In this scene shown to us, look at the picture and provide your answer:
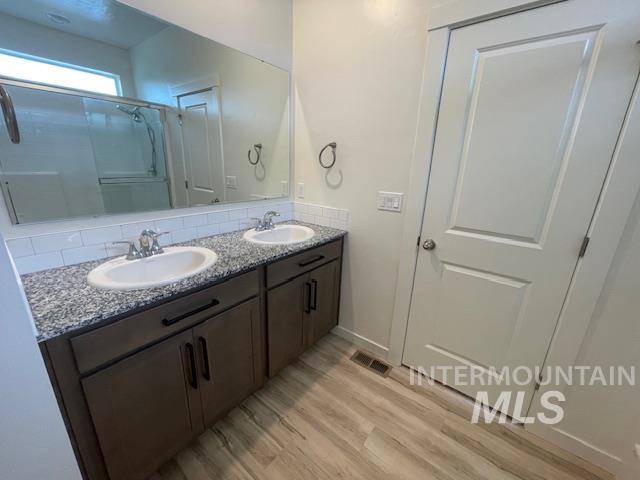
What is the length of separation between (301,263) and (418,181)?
82 centimetres

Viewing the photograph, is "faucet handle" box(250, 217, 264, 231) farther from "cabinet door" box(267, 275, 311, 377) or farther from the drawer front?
the drawer front

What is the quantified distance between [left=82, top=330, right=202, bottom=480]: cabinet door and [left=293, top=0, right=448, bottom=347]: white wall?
1.20 m

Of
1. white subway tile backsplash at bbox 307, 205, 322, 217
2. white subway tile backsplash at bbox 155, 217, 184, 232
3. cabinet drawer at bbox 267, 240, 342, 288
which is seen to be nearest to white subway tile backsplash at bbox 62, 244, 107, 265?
white subway tile backsplash at bbox 155, 217, 184, 232

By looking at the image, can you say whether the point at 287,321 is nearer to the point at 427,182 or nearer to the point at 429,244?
the point at 429,244

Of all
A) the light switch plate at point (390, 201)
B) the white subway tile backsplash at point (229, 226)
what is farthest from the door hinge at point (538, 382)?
the white subway tile backsplash at point (229, 226)

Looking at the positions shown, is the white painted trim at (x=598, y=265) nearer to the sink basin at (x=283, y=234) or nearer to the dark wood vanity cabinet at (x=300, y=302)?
the dark wood vanity cabinet at (x=300, y=302)

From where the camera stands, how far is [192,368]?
3.57 ft

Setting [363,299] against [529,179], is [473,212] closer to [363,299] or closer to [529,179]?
[529,179]

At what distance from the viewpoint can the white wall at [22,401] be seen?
0.55 m

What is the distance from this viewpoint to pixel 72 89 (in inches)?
41.3

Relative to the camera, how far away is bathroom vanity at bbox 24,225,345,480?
0.79 meters

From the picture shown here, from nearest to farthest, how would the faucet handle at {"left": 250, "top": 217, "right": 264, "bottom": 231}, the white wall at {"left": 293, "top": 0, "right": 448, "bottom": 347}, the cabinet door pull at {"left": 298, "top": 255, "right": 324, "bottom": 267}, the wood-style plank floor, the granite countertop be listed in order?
the granite countertop < the wood-style plank floor < the white wall at {"left": 293, "top": 0, "right": 448, "bottom": 347} < the cabinet door pull at {"left": 298, "top": 255, "right": 324, "bottom": 267} < the faucet handle at {"left": 250, "top": 217, "right": 264, "bottom": 231}

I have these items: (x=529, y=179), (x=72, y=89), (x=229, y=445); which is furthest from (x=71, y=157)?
(x=529, y=179)

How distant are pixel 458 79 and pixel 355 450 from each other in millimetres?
A: 1896
